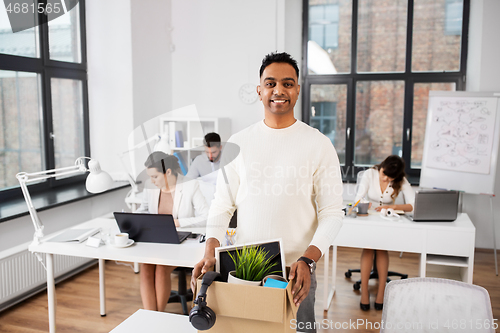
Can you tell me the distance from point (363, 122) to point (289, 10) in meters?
1.71

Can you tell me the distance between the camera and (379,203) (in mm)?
3811

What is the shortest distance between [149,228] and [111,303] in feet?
3.92

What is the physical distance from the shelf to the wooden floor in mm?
453

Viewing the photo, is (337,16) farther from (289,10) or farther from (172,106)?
(172,106)

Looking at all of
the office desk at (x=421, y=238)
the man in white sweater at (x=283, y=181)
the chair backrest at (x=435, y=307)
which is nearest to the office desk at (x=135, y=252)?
the man in white sweater at (x=283, y=181)

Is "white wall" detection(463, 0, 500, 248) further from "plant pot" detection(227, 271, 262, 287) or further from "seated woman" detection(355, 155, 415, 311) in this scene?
"plant pot" detection(227, 271, 262, 287)

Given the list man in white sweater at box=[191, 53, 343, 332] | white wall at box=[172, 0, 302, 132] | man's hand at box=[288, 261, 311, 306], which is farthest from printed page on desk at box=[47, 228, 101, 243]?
white wall at box=[172, 0, 302, 132]

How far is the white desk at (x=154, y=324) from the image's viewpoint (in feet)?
4.83

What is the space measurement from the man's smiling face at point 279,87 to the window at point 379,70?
12.9 feet

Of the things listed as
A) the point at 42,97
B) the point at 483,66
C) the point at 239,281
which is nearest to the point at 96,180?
the point at 239,281

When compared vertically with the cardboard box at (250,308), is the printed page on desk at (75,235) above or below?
below

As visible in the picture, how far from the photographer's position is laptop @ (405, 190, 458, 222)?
3.12 meters

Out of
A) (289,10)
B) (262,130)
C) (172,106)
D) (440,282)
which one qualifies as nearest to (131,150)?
(172,106)

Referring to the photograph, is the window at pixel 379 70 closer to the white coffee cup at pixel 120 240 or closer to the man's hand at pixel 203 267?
the white coffee cup at pixel 120 240
